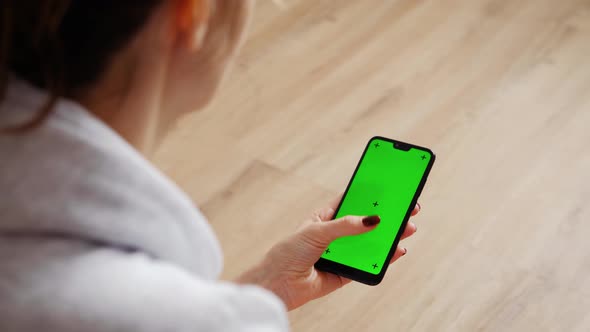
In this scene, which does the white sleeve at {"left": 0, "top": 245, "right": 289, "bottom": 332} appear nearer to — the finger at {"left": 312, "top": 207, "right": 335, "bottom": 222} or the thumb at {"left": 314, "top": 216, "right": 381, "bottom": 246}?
the thumb at {"left": 314, "top": 216, "right": 381, "bottom": 246}

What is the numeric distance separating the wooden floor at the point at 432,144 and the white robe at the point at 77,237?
0.82 metres

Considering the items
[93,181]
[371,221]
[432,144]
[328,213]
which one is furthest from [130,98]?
[432,144]

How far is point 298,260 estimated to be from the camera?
3.10 ft

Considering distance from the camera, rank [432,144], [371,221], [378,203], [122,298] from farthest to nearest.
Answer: [432,144] < [378,203] < [371,221] < [122,298]

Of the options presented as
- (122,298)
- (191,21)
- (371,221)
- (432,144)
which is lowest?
(432,144)

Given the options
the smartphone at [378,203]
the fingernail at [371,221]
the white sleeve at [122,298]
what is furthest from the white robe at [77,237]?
the smartphone at [378,203]

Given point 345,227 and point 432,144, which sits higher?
point 345,227

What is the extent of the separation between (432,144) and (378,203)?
487 mm

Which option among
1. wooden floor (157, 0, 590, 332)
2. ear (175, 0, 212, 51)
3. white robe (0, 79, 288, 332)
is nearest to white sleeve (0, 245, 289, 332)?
white robe (0, 79, 288, 332)

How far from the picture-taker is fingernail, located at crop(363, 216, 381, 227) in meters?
0.89

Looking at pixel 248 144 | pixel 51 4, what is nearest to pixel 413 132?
pixel 248 144

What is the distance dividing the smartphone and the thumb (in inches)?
4.0

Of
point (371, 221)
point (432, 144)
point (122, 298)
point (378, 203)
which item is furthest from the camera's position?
point (432, 144)

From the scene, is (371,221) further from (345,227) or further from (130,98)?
(130,98)
